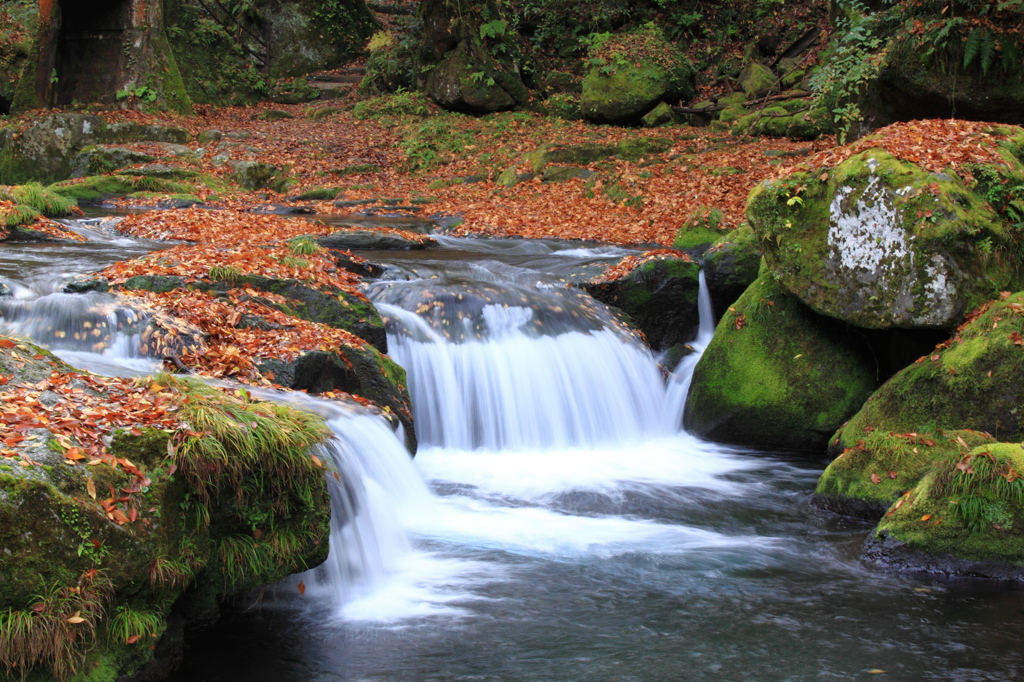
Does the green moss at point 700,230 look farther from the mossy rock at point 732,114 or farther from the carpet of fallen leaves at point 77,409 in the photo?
the carpet of fallen leaves at point 77,409

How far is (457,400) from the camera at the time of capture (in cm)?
896

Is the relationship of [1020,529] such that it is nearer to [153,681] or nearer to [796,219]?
[796,219]

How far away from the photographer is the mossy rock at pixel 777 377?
340 inches

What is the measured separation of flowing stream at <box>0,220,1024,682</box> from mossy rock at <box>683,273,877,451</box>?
374mm

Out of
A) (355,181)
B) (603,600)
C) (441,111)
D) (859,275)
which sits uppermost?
(441,111)

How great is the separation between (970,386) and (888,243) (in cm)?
153

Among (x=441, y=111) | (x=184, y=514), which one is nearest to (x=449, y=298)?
(x=184, y=514)

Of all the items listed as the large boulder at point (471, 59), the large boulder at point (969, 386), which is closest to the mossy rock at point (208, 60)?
the large boulder at point (471, 59)

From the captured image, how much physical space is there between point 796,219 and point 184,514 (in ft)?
21.6

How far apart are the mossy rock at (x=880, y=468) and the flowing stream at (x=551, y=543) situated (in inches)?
8.4

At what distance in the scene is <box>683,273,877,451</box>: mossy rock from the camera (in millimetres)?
8625

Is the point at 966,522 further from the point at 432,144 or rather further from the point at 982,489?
the point at 432,144

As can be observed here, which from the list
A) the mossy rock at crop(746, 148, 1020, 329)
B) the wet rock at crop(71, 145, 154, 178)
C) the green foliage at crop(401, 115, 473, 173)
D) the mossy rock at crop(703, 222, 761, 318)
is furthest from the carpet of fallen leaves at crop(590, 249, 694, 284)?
the wet rock at crop(71, 145, 154, 178)

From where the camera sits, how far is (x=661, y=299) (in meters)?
10.9
